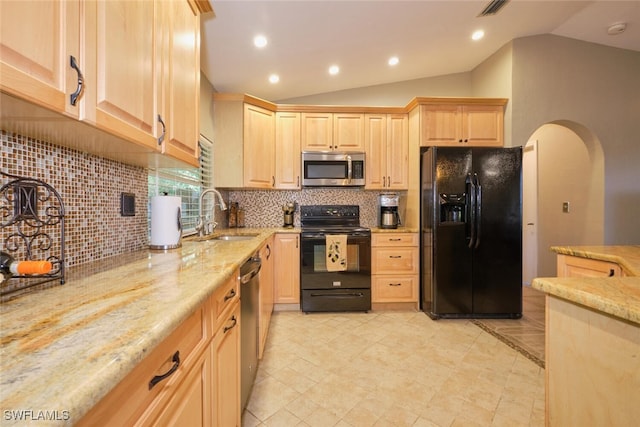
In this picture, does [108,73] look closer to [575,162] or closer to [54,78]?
[54,78]

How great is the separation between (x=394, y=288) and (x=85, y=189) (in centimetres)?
282

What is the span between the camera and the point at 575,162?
3617mm

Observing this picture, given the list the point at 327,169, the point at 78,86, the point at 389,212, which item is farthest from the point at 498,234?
the point at 78,86

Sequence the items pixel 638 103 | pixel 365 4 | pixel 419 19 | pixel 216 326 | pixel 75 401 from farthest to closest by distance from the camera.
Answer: pixel 638 103 → pixel 419 19 → pixel 365 4 → pixel 216 326 → pixel 75 401

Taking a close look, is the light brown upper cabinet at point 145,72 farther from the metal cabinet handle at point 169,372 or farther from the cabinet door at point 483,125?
the cabinet door at point 483,125

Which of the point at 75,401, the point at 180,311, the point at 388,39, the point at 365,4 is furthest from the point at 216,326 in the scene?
the point at 388,39

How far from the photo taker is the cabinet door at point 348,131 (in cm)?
328

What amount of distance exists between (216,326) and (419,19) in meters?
2.86

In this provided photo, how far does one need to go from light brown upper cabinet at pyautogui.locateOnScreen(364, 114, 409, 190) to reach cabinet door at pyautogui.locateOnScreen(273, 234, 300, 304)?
119 cm

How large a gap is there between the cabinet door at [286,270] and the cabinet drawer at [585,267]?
2.23 m

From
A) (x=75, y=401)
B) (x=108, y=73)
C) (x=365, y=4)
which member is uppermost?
(x=365, y=4)

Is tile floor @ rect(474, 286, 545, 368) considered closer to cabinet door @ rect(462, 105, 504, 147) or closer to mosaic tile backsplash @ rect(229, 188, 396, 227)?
mosaic tile backsplash @ rect(229, 188, 396, 227)

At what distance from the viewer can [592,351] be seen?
2.81 ft

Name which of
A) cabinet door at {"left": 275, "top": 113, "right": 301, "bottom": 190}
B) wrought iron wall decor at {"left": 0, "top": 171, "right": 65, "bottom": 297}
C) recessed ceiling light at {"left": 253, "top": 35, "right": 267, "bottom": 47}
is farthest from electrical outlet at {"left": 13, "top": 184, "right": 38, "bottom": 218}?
cabinet door at {"left": 275, "top": 113, "right": 301, "bottom": 190}
